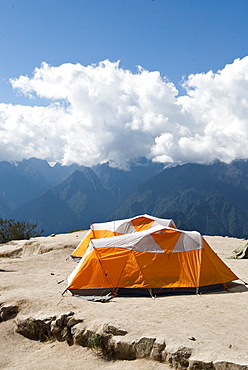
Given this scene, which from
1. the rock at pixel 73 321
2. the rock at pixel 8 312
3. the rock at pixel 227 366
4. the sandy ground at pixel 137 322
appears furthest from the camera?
the rock at pixel 8 312

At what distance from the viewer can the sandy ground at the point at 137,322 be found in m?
7.70

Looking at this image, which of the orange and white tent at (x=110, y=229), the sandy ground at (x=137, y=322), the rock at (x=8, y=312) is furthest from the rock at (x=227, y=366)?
the orange and white tent at (x=110, y=229)

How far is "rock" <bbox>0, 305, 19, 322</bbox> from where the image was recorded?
11062mm

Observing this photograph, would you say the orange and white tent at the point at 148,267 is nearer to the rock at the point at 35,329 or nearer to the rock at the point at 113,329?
the rock at the point at 35,329

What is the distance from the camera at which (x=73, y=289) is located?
12.2 meters

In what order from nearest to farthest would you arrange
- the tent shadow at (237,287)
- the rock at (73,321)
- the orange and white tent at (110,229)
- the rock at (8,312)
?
the rock at (73,321)
the rock at (8,312)
the tent shadow at (237,287)
the orange and white tent at (110,229)

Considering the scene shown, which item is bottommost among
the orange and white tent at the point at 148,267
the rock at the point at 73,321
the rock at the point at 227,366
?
the rock at the point at 73,321

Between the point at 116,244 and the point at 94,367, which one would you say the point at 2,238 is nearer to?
the point at 116,244

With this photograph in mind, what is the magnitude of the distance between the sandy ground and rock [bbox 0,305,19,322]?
0.18m

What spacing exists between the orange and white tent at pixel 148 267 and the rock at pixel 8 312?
2071 mm

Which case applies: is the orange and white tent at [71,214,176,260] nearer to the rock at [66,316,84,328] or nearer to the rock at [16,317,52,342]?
the rock at [16,317,52,342]

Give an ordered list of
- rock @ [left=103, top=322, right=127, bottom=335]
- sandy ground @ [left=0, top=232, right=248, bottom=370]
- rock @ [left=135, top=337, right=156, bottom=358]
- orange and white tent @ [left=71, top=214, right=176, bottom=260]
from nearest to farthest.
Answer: sandy ground @ [left=0, top=232, right=248, bottom=370]
rock @ [left=135, top=337, right=156, bottom=358]
rock @ [left=103, top=322, right=127, bottom=335]
orange and white tent @ [left=71, top=214, right=176, bottom=260]

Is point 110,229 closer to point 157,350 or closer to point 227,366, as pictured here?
point 157,350

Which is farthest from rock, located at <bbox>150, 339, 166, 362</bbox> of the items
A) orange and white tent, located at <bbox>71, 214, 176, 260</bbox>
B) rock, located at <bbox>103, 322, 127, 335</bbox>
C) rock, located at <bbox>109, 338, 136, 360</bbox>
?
orange and white tent, located at <bbox>71, 214, 176, 260</bbox>
